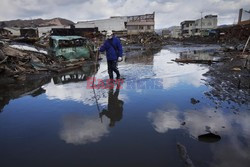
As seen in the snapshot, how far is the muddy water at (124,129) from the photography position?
9.65 feet

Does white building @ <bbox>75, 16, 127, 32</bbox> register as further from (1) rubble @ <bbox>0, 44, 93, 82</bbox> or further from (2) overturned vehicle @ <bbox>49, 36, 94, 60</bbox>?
(1) rubble @ <bbox>0, 44, 93, 82</bbox>

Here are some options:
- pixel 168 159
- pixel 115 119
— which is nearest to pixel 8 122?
pixel 115 119

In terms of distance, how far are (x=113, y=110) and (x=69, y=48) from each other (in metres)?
9.45

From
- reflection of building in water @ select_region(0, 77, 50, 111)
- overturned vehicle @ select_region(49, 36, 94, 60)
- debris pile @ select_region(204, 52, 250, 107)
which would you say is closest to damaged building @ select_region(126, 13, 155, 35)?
overturned vehicle @ select_region(49, 36, 94, 60)

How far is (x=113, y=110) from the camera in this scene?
4.90m

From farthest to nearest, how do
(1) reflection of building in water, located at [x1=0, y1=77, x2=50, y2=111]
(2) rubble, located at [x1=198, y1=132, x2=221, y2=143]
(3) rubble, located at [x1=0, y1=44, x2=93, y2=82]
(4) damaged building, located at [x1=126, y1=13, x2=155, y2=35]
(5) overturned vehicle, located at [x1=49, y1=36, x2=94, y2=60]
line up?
(4) damaged building, located at [x1=126, y1=13, x2=155, y2=35], (5) overturned vehicle, located at [x1=49, y1=36, x2=94, y2=60], (3) rubble, located at [x1=0, y1=44, x2=93, y2=82], (1) reflection of building in water, located at [x1=0, y1=77, x2=50, y2=111], (2) rubble, located at [x1=198, y1=132, x2=221, y2=143]

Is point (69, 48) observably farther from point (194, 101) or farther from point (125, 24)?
point (125, 24)

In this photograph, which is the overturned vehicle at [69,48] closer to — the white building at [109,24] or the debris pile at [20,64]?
the debris pile at [20,64]

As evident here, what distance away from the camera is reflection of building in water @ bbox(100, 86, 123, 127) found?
4404 mm

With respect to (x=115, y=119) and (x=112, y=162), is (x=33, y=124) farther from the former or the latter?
(x=112, y=162)

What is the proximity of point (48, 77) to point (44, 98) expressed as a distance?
142 inches

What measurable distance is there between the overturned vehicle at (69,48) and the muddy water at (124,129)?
6.92 meters

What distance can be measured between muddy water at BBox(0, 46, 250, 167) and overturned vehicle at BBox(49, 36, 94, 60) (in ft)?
22.7

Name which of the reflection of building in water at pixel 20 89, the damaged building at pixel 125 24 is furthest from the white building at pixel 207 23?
the reflection of building in water at pixel 20 89
